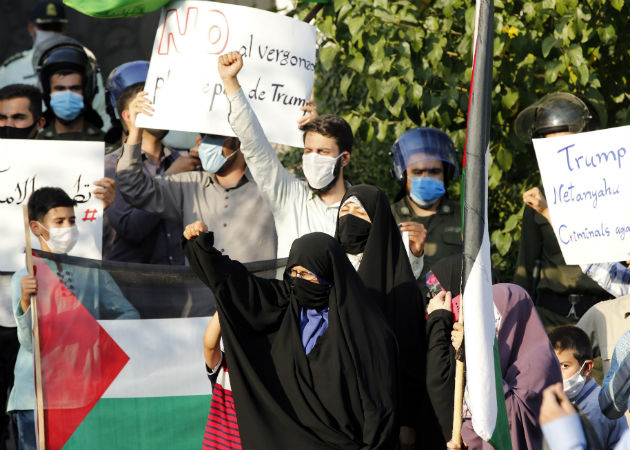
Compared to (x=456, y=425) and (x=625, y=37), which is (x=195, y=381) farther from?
(x=625, y=37)

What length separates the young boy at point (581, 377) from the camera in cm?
470

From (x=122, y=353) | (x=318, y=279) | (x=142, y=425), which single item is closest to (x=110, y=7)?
(x=122, y=353)

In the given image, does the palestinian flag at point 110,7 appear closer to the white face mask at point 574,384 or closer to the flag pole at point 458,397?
the flag pole at point 458,397

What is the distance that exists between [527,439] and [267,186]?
1.83 m

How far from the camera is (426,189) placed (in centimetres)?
581

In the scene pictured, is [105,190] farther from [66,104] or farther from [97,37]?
[97,37]

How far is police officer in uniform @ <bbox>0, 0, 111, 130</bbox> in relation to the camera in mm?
6551

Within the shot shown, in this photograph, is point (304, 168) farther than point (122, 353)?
Yes

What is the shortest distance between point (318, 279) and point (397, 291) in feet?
1.42

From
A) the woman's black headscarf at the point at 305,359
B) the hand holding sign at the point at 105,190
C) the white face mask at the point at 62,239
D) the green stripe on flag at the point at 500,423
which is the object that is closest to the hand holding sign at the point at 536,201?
the woman's black headscarf at the point at 305,359

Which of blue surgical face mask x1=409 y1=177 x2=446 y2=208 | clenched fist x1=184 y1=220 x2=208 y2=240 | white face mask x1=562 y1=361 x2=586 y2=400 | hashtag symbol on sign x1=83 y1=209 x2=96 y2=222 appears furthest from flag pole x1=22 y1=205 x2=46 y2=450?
white face mask x1=562 y1=361 x2=586 y2=400

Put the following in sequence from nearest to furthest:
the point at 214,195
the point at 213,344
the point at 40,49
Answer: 1. the point at 213,344
2. the point at 214,195
3. the point at 40,49

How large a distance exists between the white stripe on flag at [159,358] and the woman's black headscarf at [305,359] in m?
1.07

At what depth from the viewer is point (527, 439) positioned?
4.49 m
